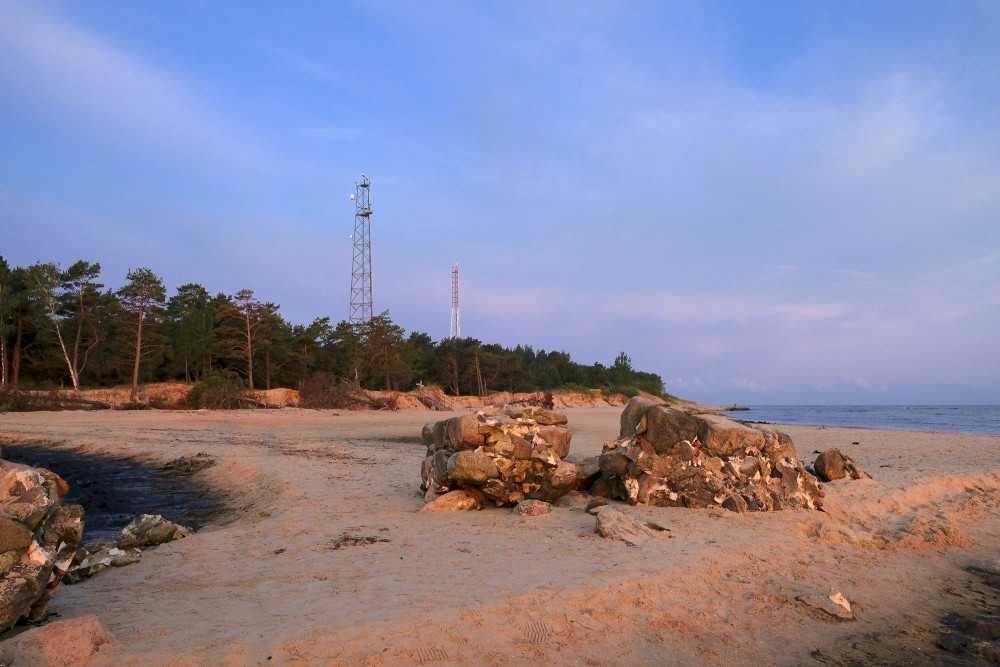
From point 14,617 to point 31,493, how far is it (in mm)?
738

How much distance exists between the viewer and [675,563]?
216 inches

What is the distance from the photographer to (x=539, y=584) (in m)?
4.87

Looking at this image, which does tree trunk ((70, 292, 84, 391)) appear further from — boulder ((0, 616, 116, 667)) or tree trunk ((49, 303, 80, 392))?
boulder ((0, 616, 116, 667))

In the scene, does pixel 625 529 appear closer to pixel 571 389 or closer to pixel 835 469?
pixel 835 469

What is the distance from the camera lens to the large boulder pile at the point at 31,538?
12.0ft

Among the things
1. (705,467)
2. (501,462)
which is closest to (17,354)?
(501,462)

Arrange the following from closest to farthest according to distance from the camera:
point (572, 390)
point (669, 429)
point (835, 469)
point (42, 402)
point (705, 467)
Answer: point (705, 467), point (669, 429), point (835, 469), point (42, 402), point (572, 390)

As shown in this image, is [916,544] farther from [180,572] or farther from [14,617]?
[14,617]

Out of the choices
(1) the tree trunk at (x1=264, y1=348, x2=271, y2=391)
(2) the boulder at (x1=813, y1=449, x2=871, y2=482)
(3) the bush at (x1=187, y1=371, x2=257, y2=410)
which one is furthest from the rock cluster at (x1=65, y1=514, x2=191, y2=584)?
(1) the tree trunk at (x1=264, y1=348, x2=271, y2=391)

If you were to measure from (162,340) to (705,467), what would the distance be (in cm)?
3988

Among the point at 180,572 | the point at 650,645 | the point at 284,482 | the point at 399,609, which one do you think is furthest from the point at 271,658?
the point at 284,482

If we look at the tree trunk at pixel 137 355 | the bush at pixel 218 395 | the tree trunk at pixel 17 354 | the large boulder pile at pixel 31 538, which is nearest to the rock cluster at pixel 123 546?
the large boulder pile at pixel 31 538

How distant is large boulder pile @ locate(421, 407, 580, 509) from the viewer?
866 centimetres

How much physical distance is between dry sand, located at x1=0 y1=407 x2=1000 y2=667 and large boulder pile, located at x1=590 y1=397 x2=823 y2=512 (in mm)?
399
